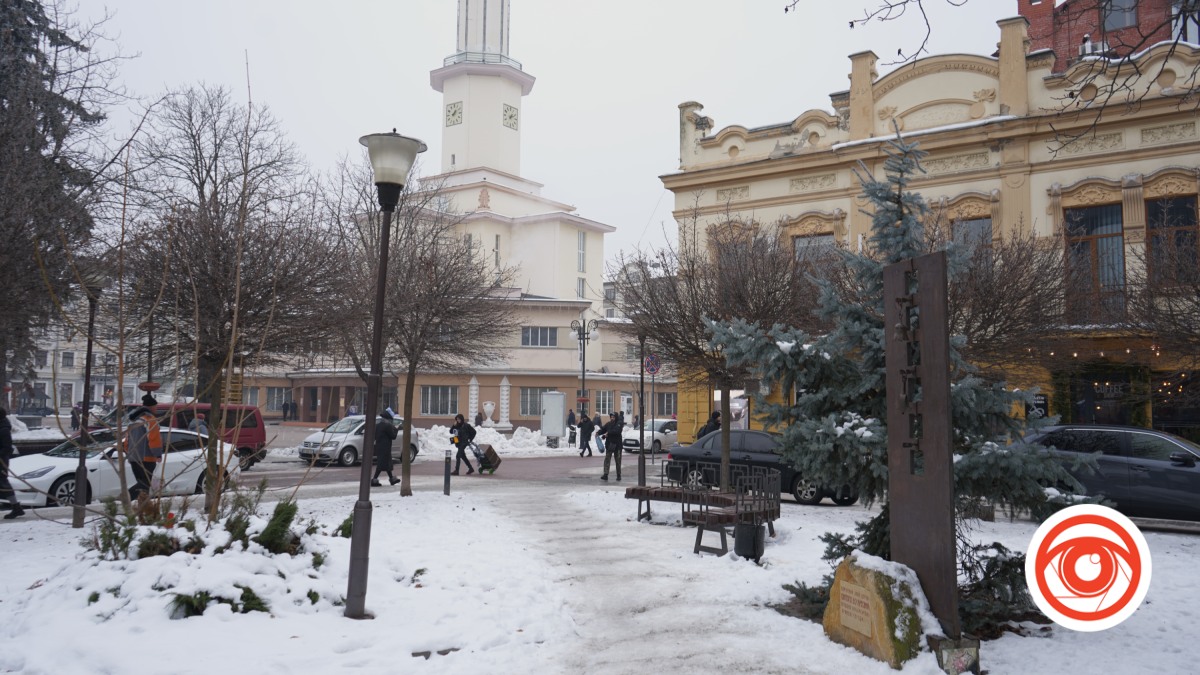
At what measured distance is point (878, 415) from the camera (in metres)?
7.51

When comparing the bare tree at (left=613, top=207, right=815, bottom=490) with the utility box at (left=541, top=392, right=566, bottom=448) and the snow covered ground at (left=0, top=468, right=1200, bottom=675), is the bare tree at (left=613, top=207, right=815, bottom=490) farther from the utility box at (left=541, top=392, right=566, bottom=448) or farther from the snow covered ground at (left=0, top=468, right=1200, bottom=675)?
the utility box at (left=541, top=392, right=566, bottom=448)

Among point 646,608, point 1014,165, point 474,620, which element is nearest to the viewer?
point 474,620

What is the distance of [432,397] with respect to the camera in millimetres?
52062

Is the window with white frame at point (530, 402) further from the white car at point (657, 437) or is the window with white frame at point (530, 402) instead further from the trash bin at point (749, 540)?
the trash bin at point (749, 540)

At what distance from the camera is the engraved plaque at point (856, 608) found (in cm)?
621

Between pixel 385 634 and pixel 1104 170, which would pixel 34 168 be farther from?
pixel 1104 170

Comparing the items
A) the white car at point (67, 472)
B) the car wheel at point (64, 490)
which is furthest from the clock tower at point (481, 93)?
the car wheel at point (64, 490)

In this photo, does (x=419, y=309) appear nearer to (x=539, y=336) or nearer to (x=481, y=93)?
(x=539, y=336)

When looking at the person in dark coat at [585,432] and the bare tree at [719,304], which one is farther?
the person in dark coat at [585,432]

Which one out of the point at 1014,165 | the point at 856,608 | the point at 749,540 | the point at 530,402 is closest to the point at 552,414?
the point at 530,402

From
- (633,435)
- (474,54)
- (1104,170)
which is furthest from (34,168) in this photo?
(474,54)

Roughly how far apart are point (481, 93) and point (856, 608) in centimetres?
6223

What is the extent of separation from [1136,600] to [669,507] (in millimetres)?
9407

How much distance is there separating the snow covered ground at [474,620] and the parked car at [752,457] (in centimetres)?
620
